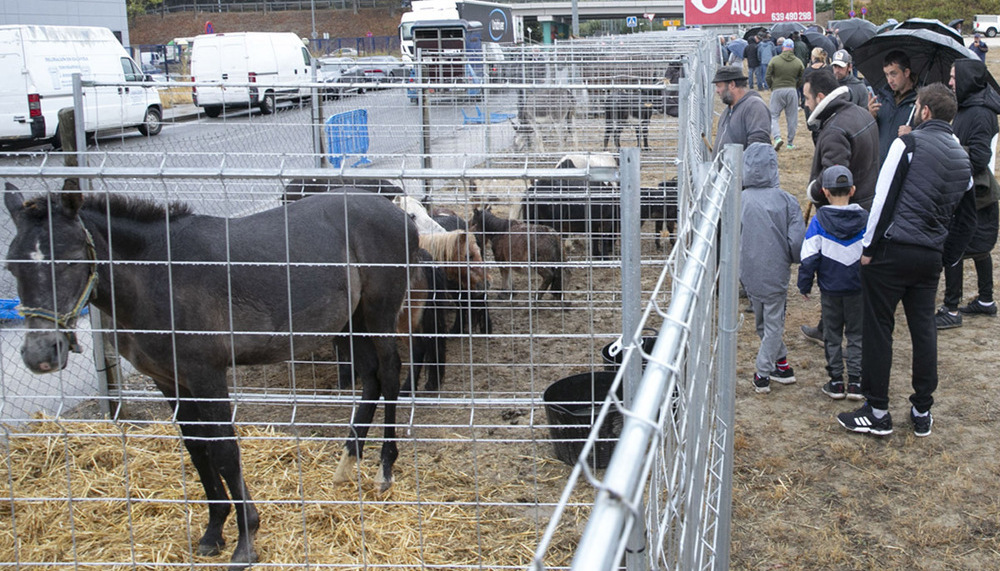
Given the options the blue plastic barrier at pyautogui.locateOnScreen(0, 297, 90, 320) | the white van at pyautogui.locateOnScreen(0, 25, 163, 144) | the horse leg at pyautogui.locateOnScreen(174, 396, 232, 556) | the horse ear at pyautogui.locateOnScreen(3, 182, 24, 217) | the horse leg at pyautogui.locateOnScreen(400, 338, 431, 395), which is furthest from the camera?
the white van at pyautogui.locateOnScreen(0, 25, 163, 144)

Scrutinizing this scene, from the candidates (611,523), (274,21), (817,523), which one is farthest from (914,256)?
(274,21)

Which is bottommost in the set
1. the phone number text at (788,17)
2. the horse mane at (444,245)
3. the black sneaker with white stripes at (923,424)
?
the black sneaker with white stripes at (923,424)

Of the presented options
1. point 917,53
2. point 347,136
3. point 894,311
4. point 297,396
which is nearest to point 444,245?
point 297,396

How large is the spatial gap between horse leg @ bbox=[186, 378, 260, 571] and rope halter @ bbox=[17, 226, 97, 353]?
0.63 meters

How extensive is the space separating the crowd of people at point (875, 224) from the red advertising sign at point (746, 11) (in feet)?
27.2

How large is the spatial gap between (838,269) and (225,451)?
13.7 feet

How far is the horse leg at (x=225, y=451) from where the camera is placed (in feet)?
13.3

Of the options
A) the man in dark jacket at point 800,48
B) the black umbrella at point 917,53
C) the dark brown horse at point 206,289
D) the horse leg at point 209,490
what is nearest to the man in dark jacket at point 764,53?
the man in dark jacket at point 800,48

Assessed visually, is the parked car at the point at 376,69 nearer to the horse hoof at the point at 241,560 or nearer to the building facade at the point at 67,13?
the horse hoof at the point at 241,560

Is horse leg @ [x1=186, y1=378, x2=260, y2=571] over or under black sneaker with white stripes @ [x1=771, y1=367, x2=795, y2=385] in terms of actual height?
over

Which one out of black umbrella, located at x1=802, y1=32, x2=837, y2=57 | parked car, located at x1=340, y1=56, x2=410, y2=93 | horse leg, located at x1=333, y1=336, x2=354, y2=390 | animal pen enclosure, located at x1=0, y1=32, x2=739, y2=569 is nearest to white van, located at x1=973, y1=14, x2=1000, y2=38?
black umbrella, located at x1=802, y1=32, x2=837, y2=57

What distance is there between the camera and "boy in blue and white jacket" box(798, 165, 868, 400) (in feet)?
19.2

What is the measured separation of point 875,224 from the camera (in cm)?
516

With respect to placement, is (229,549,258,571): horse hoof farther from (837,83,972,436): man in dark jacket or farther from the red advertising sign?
the red advertising sign
